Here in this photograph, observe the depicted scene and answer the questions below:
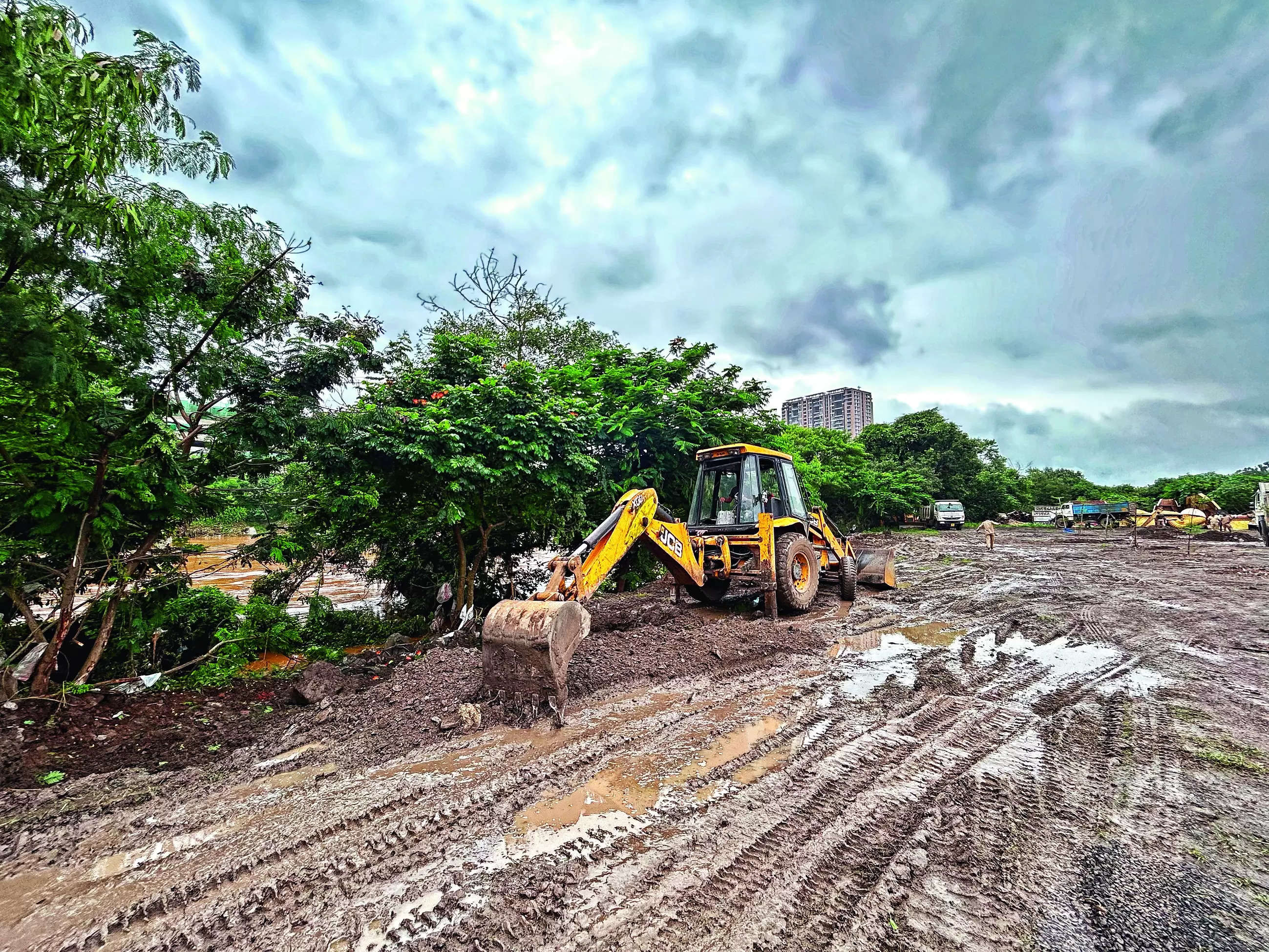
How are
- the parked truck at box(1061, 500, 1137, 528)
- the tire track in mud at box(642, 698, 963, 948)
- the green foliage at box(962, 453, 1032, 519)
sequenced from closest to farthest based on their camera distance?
the tire track in mud at box(642, 698, 963, 948) → the parked truck at box(1061, 500, 1137, 528) → the green foliage at box(962, 453, 1032, 519)

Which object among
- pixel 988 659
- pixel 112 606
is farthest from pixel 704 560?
pixel 112 606

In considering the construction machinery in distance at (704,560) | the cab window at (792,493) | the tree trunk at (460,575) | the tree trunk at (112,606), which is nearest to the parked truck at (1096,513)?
the construction machinery in distance at (704,560)

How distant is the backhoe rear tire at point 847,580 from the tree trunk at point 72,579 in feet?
30.6

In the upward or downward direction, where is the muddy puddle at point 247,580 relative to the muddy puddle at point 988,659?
upward

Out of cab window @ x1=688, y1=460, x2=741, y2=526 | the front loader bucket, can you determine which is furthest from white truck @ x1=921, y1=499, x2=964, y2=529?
cab window @ x1=688, y1=460, x2=741, y2=526

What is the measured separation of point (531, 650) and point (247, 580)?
533 inches

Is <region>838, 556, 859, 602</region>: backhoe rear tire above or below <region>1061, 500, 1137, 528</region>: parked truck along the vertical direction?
below

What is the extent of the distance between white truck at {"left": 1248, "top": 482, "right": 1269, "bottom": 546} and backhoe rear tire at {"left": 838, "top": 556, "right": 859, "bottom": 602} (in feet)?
73.4

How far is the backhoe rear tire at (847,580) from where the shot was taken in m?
8.98

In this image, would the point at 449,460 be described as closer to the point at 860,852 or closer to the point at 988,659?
the point at 860,852

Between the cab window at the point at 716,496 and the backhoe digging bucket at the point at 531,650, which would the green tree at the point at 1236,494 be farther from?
the backhoe digging bucket at the point at 531,650

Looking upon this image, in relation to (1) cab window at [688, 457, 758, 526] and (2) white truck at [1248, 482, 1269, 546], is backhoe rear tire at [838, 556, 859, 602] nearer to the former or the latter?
(1) cab window at [688, 457, 758, 526]

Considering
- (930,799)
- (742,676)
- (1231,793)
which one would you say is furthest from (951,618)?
(930,799)

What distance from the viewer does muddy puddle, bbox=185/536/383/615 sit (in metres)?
6.27
